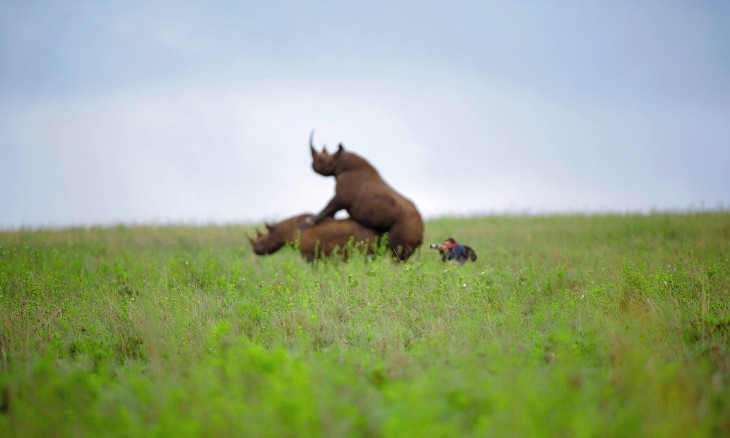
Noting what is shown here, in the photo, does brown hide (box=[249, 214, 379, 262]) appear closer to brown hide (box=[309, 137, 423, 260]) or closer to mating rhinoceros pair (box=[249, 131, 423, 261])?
mating rhinoceros pair (box=[249, 131, 423, 261])

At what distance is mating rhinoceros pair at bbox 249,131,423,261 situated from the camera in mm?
10625

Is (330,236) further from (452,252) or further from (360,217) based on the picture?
(452,252)

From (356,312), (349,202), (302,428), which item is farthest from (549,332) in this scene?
(349,202)

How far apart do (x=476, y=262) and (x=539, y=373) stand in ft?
18.6

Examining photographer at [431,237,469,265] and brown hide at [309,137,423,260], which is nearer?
photographer at [431,237,469,265]

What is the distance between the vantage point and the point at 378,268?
7.97 m

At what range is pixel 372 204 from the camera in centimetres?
1064

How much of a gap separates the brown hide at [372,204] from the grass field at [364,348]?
65 cm

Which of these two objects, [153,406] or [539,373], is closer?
[153,406]

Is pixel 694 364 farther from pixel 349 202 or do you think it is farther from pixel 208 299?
pixel 349 202

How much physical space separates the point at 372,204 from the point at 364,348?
518 centimetres

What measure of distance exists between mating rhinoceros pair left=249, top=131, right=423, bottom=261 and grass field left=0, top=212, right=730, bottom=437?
0.56 m

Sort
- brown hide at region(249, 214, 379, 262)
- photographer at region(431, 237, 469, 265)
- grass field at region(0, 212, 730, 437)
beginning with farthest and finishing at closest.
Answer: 1. brown hide at region(249, 214, 379, 262)
2. photographer at region(431, 237, 469, 265)
3. grass field at region(0, 212, 730, 437)

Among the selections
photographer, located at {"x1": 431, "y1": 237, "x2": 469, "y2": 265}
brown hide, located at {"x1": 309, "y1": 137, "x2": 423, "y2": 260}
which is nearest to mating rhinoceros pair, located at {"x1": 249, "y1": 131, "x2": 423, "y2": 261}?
brown hide, located at {"x1": 309, "y1": 137, "x2": 423, "y2": 260}
